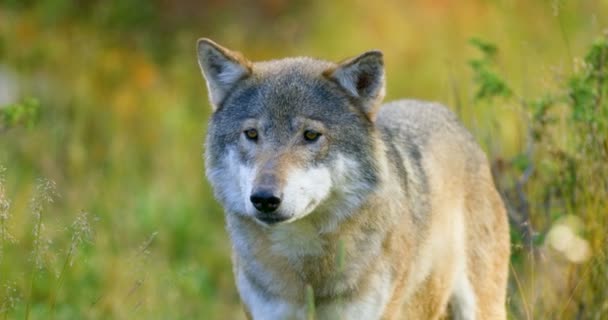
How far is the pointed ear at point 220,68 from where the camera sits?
17.0ft

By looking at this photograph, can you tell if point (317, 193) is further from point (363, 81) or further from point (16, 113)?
point (16, 113)

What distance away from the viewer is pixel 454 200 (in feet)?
19.1

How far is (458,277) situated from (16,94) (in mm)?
5939

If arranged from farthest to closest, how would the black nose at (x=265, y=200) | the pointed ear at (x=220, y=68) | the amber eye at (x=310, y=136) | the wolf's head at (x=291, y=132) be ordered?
the pointed ear at (x=220, y=68)
the amber eye at (x=310, y=136)
the wolf's head at (x=291, y=132)
the black nose at (x=265, y=200)

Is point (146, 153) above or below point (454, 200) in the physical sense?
below

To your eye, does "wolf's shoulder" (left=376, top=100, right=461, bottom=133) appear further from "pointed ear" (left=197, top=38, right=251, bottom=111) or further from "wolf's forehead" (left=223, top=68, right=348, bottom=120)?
"pointed ear" (left=197, top=38, right=251, bottom=111)

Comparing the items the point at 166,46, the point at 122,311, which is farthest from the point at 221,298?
the point at 166,46

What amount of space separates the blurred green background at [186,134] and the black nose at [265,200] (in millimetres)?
477

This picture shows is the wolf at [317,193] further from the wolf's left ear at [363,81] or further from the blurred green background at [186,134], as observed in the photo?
the blurred green background at [186,134]

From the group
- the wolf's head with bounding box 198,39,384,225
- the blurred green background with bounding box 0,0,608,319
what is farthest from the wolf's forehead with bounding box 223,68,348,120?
the blurred green background with bounding box 0,0,608,319

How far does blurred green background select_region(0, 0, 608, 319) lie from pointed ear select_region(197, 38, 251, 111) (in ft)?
3.19

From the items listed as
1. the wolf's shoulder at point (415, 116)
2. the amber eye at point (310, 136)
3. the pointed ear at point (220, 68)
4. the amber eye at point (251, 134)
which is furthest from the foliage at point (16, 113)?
the wolf's shoulder at point (415, 116)

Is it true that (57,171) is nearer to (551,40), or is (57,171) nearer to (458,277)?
(458,277)

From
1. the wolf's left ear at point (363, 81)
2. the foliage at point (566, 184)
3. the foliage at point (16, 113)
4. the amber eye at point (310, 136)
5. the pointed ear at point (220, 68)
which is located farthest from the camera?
the foliage at point (566, 184)
